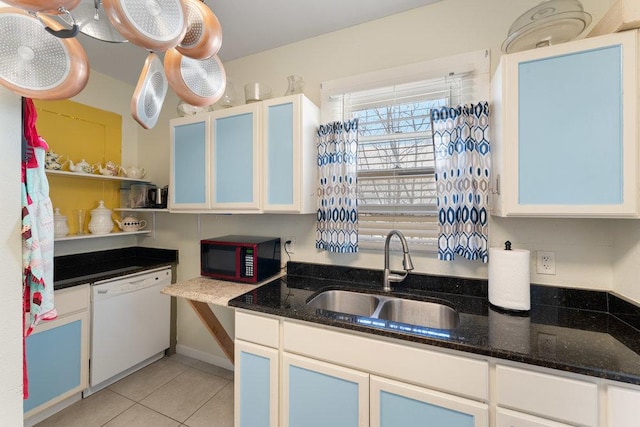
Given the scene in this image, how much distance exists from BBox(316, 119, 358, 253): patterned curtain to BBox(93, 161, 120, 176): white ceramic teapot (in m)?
1.97

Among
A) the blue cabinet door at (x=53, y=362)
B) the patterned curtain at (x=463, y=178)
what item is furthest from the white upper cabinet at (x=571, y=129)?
the blue cabinet door at (x=53, y=362)

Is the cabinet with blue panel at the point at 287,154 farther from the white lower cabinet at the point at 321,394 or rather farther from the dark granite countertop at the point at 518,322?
the white lower cabinet at the point at 321,394

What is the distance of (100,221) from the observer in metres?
2.33

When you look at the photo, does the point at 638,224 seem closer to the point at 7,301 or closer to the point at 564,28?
the point at 564,28

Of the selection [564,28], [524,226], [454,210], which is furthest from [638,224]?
[564,28]

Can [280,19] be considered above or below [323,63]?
above

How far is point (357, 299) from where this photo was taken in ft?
5.52

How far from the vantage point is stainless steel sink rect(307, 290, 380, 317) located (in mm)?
1640

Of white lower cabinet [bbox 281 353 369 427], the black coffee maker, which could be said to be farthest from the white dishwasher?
white lower cabinet [bbox 281 353 369 427]

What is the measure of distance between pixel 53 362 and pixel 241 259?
4.60ft

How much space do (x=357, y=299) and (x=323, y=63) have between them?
66.3 inches

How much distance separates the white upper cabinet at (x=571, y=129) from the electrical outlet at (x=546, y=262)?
40 cm

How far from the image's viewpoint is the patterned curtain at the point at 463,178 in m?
1.44

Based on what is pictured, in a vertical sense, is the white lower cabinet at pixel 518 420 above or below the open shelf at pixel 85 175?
below
